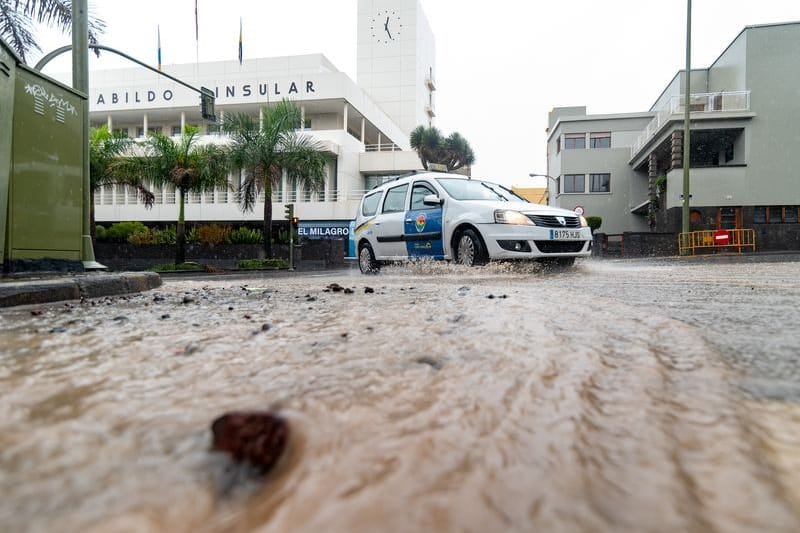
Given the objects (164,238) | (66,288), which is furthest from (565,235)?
(164,238)

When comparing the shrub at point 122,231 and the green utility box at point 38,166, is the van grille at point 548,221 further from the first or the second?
the shrub at point 122,231

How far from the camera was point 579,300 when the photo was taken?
3.57 m

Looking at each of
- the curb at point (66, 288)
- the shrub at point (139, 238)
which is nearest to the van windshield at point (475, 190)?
the curb at point (66, 288)

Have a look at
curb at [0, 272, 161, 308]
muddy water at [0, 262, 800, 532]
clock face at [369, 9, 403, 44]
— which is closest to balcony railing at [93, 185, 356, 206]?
clock face at [369, 9, 403, 44]

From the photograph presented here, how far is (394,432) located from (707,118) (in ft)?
89.1

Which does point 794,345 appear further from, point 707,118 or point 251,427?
point 707,118

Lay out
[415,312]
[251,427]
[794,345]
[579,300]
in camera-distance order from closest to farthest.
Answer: [251,427] → [794,345] → [415,312] → [579,300]

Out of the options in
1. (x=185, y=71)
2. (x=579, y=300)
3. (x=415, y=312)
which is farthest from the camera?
(x=185, y=71)

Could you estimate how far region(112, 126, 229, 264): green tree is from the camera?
20.6 meters

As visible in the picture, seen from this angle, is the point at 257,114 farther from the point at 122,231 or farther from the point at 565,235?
the point at 565,235

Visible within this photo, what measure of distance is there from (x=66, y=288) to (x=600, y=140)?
36.3 metres

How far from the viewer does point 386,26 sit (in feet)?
162

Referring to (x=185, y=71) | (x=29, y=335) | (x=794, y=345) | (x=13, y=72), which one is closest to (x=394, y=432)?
(x=794, y=345)

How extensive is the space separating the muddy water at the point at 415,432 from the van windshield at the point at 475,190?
5.93 m
